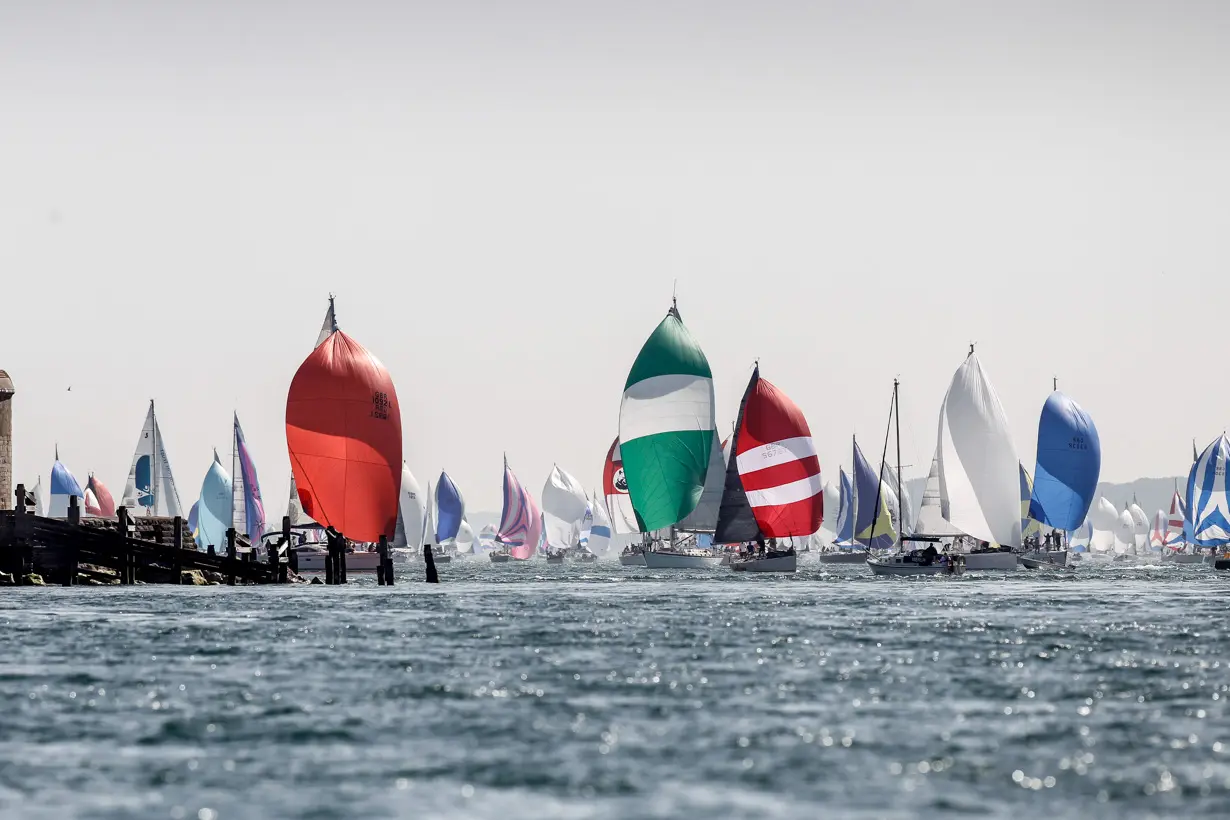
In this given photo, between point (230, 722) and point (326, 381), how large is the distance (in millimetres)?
38612

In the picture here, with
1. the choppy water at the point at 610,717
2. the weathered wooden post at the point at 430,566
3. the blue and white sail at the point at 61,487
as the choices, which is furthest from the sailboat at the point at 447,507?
the choppy water at the point at 610,717

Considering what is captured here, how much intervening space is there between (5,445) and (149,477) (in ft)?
A: 140

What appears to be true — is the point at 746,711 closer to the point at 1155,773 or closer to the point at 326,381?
the point at 1155,773

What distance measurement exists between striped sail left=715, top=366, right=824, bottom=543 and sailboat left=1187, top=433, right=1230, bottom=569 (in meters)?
28.0

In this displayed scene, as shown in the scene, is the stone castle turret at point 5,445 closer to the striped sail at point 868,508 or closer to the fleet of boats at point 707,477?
the fleet of boats at point 707,477

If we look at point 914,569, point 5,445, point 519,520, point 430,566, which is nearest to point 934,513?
point 914,569

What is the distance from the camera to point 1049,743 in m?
19.8

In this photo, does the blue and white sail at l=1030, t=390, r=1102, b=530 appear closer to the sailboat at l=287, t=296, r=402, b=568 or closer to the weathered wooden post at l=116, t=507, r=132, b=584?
the sailboat at l=287, t=296, r=402, b=568

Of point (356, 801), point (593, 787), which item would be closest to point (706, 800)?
point (593, 787)

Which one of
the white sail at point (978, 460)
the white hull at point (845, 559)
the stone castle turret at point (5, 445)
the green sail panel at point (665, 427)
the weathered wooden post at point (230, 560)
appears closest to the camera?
the weathered wooden post at point (230, 560)

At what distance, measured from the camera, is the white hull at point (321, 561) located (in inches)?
3740

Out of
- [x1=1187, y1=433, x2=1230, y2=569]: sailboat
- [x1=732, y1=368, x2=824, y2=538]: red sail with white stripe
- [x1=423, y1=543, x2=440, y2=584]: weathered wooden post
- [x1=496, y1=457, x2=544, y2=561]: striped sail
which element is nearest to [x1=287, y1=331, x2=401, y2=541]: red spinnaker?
[x1=423, y1=543, x2=440, y2=584]: weathered wooden post

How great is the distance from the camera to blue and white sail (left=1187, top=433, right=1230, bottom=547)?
10338 cm

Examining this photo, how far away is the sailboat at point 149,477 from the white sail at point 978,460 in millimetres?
46436
